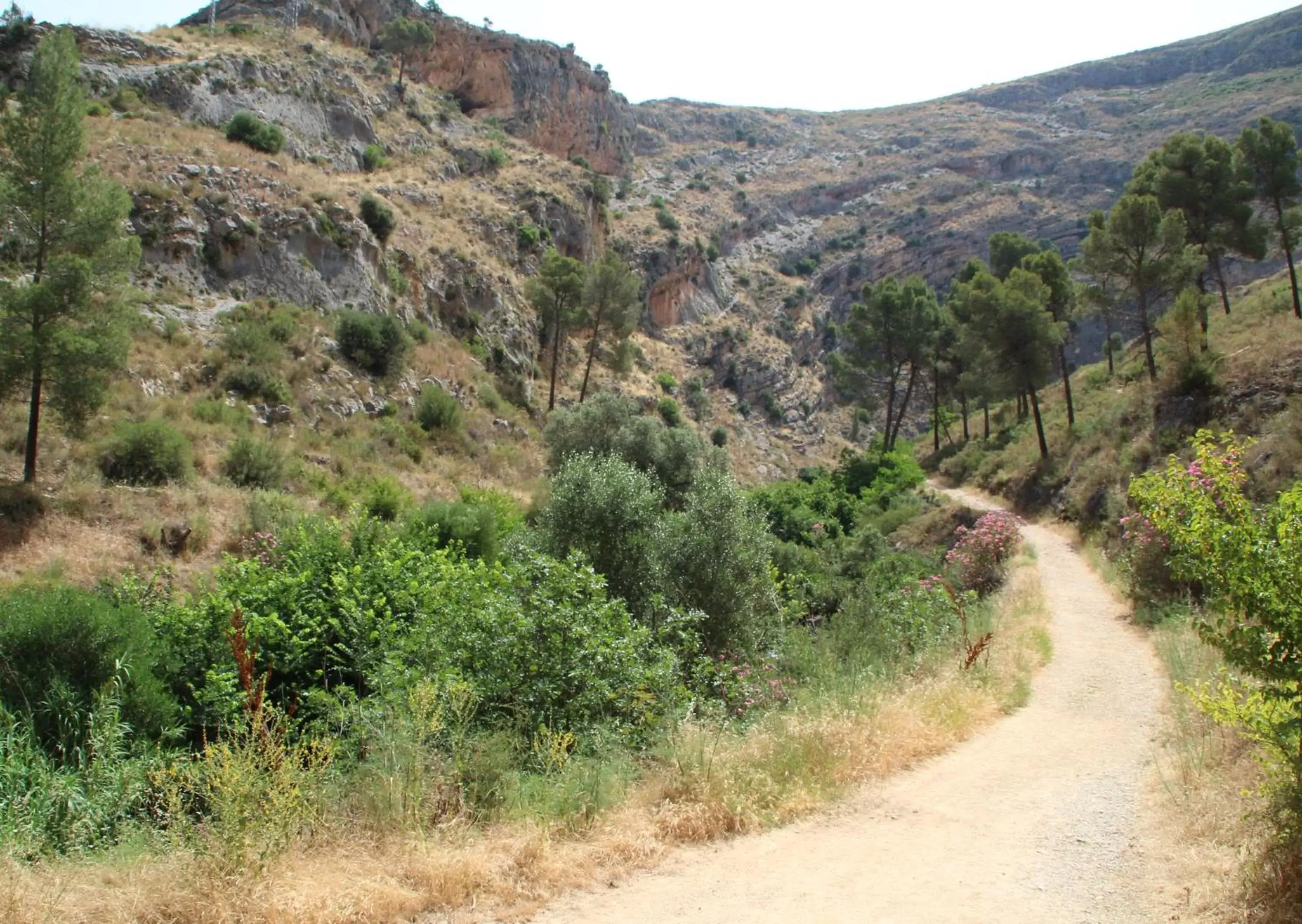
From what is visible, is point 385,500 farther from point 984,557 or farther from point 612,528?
point 984,557

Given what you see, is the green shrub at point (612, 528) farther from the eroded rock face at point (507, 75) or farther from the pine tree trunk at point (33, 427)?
the eroded rock face at point (507, 75)

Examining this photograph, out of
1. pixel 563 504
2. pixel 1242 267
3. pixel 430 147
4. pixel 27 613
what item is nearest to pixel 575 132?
pixel 430 147

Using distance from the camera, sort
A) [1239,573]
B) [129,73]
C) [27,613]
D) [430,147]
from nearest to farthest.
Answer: [1239,573]
[27,613]
[129,73]
[430,147]

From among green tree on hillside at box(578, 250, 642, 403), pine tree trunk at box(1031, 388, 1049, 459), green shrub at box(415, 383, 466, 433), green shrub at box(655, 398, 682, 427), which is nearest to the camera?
pine tree trunk at box(1031, 388, 1049, 459)

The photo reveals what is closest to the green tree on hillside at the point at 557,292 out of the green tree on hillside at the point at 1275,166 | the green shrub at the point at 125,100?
Result: the green shrub at the point at 125,100

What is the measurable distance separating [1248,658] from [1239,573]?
20.4 inches

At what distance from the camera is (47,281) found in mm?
17438

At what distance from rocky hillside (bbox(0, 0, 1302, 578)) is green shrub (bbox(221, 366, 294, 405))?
0.41 m

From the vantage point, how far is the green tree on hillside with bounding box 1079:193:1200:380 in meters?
28.4

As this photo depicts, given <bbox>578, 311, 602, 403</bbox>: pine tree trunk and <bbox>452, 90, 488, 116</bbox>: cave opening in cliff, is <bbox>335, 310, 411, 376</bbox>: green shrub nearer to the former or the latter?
<bbox>578, 311, 602, 403</bbox>: pine tree trunk

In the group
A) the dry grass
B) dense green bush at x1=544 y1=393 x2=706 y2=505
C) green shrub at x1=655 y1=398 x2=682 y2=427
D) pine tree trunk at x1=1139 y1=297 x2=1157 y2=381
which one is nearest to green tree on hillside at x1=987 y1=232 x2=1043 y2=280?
pine tree trunk at x1=1139 y1=297 x2=1157 y2=381

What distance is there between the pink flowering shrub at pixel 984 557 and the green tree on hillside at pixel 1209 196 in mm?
17924

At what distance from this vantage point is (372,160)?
47.1 m

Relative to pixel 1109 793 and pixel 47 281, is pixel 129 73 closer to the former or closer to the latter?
pixel 47 281
